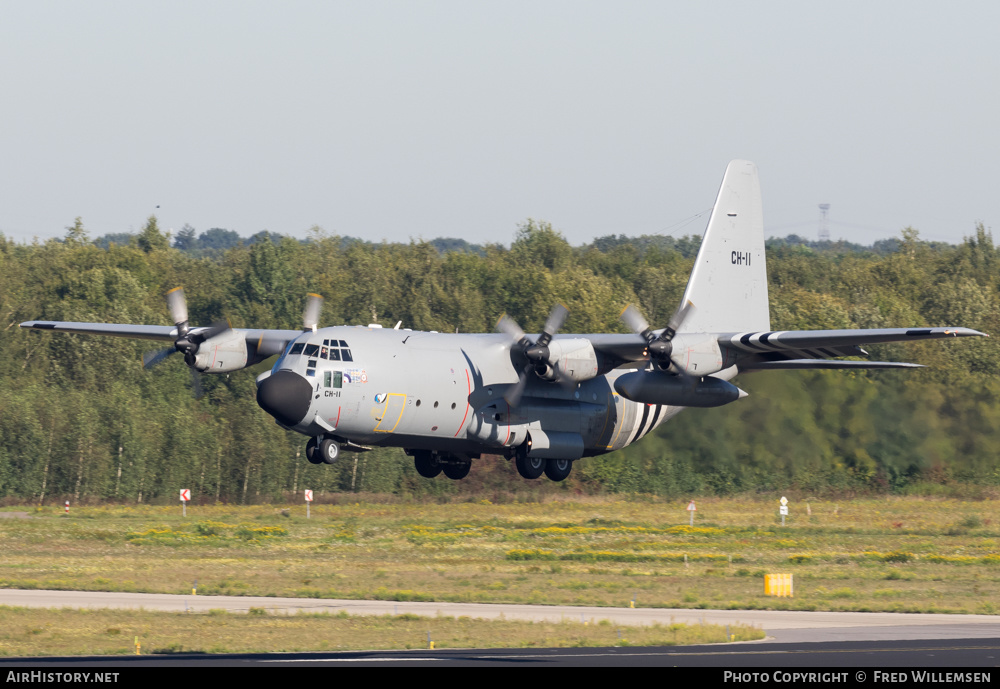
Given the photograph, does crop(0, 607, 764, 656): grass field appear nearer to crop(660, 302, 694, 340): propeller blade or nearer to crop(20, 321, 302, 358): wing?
crop(660, 302, 694, 340): propeller blade

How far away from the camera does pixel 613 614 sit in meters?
27.4

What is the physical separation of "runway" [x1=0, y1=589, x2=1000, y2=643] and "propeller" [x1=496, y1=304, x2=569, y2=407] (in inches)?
210

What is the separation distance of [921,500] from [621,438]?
1525cm

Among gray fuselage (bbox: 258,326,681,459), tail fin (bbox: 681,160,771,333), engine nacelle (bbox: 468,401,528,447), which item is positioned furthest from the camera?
tail fin (bbox: 681,160,771,333)

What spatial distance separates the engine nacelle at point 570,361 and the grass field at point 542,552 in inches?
218

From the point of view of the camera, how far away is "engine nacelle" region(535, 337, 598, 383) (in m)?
31.3

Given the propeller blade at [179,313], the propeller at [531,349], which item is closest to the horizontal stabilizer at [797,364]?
the propeller at [531,349]

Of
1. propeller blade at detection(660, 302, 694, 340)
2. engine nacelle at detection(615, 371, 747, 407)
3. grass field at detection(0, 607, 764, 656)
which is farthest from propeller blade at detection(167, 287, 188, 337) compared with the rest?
propeller blade at detection(660, 302, 694, 340)

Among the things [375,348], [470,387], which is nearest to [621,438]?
[470,387]

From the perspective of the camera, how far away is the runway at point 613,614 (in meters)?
23.9

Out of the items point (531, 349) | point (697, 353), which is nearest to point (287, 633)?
point (531, 349)

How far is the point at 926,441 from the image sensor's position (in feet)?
139

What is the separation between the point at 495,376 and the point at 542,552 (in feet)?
34.9
